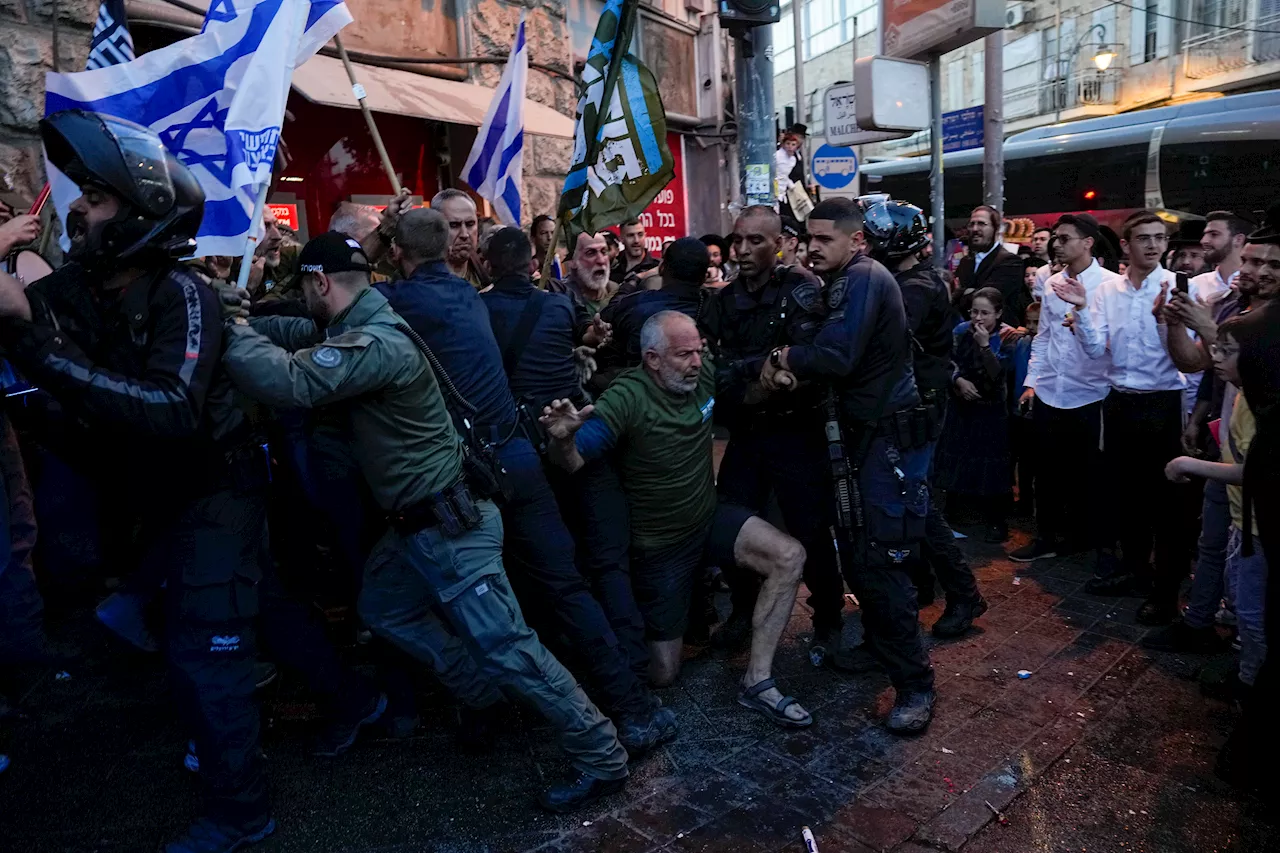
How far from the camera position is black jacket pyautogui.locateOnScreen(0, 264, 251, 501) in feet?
8.99

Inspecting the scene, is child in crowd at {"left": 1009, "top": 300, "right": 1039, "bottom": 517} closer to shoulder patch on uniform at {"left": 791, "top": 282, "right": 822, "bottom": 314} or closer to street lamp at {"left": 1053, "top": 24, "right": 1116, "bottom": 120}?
shoulder patch on uniform at {"left": 791, "top": 282, "right": 822, "bottom": 314}

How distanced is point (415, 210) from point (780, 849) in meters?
2.72

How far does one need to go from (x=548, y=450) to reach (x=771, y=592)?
113cm

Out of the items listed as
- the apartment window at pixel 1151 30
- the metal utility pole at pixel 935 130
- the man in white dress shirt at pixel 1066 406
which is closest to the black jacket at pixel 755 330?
the man in white dress shirt at pixel 1066 406

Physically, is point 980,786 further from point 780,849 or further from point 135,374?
point 135,374

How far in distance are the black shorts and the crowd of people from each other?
0.01 meters

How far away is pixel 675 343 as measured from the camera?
13.1ft

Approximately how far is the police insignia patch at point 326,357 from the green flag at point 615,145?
6.86 ft

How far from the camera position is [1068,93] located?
28.8m

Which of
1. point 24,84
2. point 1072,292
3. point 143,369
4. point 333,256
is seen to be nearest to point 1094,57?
point 1072,292

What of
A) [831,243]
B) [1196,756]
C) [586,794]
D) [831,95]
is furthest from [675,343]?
[831,95]

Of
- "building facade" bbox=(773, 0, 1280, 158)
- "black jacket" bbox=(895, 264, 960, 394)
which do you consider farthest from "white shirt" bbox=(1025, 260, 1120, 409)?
"building facade" bbox=(773, 0, 1280, 158)

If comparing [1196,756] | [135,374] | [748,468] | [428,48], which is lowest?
[1196,756]

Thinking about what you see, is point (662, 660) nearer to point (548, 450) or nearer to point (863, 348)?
point (548, 450)
